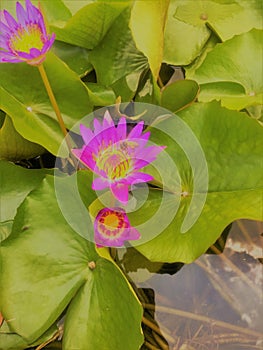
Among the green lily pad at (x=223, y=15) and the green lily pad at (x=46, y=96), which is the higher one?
the green lily pad at (x=223, y=15)

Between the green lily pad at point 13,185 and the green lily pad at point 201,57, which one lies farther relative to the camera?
the green lily pad at point 201,57

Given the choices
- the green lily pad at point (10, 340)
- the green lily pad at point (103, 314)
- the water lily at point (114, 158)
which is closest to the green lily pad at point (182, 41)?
the water lily at point (114, 158)

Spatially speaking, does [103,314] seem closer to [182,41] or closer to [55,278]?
[55,278]

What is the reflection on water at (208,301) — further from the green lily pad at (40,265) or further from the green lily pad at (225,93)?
the green lily pad at (225,93)

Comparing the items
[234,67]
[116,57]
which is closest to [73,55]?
[116,57]

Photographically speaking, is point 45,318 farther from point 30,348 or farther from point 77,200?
point 77,200

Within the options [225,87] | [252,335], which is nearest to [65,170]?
[225,87]

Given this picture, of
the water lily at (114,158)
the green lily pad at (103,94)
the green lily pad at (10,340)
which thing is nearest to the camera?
the water lily at (114,158)
